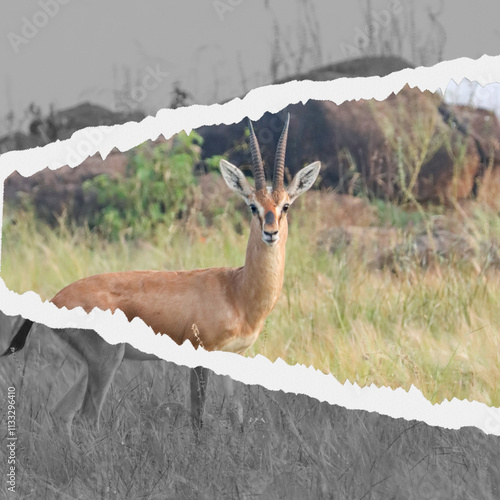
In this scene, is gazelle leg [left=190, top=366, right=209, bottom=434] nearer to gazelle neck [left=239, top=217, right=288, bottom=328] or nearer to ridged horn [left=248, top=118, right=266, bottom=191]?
gazelle neck [left=239, top=217, right=288, bottom=328]

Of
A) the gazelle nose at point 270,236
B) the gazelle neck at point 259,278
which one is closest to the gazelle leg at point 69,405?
the gazelle neck at point 259,278

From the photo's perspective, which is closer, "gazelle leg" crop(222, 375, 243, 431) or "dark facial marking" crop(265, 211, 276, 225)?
"dark facial marking" crop(265, 211, 276, 225)

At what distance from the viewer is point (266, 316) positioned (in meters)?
2.63

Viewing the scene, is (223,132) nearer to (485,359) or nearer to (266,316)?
(266,316)

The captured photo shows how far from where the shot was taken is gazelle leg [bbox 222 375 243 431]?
263 cm

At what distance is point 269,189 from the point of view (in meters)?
2.37

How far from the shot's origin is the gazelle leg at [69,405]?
2676mm

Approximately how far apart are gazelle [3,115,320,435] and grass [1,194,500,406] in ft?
0.65

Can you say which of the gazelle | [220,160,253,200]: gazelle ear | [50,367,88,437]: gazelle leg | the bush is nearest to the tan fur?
the gazelle

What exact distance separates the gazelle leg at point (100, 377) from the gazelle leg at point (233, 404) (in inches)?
15.2

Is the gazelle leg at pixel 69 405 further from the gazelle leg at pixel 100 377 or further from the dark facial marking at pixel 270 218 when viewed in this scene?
the dark facial marking at pixel 270 218

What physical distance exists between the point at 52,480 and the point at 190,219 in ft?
3.51

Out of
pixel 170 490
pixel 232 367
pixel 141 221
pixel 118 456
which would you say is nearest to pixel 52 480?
pixel 118 456

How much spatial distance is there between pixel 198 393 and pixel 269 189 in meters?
0.78
